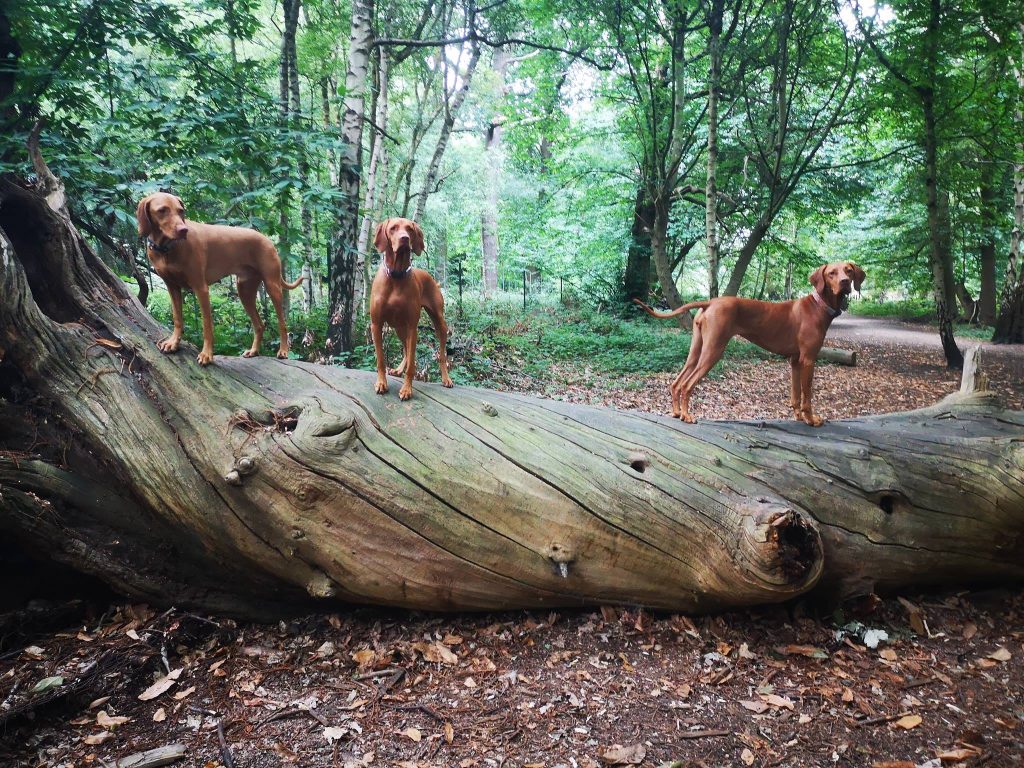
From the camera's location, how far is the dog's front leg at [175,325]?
9.49 feet

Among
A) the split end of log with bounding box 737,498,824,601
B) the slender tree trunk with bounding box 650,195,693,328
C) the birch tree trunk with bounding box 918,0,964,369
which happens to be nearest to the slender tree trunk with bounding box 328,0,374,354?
the split end of log with bounding box 737,498,824,601

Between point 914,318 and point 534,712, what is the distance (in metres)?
22.7

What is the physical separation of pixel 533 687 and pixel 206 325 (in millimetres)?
2581

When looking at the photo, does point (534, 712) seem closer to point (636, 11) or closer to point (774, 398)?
point (774, 398)

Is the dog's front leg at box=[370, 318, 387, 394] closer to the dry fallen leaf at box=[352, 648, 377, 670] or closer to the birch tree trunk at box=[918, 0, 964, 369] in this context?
the dry fallen leaf at box=[352, 648, 377, 670]

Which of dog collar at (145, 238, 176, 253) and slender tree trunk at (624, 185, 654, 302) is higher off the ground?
slender tree trunk at (624, 185, 654, 302)

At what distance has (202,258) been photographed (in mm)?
2861

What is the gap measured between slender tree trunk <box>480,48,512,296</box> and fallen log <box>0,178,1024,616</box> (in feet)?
A: 46.4

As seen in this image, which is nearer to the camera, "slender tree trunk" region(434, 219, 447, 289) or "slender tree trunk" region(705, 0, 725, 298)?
"slender tree trunk" region(705, 0, 725, 298)

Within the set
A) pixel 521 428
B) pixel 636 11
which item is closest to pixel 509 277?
pixel 636 11

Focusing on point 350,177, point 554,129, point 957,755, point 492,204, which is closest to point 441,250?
point 492,204

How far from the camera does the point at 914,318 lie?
63.3ft

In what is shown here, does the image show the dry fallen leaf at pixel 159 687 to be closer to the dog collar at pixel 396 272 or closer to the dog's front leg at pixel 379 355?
the dog's front leg at pixel 379 355

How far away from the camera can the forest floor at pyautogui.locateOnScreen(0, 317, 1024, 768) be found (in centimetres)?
213
